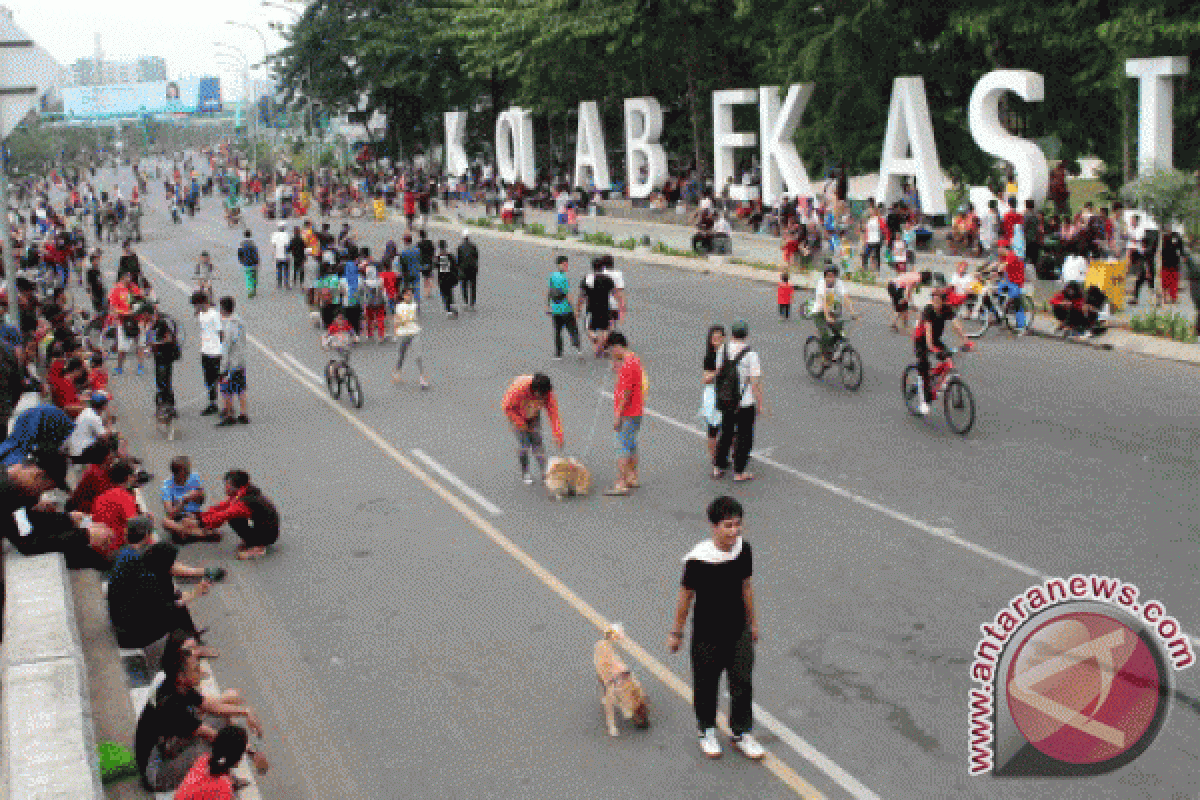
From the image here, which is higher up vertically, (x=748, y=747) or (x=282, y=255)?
(x=282, y=255)

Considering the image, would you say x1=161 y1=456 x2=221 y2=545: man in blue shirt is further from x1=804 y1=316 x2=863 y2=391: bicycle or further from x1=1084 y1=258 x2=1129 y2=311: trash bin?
x1=1084 y1=258 x2=1129 y2=311: trash bin

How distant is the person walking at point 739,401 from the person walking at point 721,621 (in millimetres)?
5954

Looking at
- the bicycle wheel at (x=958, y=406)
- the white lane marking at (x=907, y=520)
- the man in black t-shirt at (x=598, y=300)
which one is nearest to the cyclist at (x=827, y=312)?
the bicycle wheel at (x=958, y=406)

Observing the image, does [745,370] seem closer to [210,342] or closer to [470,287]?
[210,342]

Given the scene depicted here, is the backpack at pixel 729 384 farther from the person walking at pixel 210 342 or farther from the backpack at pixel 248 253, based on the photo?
the backpack at pixel 248 253

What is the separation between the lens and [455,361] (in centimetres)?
2192

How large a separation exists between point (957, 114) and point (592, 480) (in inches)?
1012

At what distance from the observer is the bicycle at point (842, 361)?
18.2m

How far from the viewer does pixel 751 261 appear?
Result: 109 feet

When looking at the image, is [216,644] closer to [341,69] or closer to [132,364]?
[132,364]

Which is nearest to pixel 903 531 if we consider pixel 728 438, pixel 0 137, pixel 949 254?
pixel 728 438

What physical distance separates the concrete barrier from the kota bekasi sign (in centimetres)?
2156

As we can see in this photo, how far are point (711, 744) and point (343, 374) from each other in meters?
12.3

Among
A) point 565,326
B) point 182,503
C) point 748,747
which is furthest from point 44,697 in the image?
point 565,326
